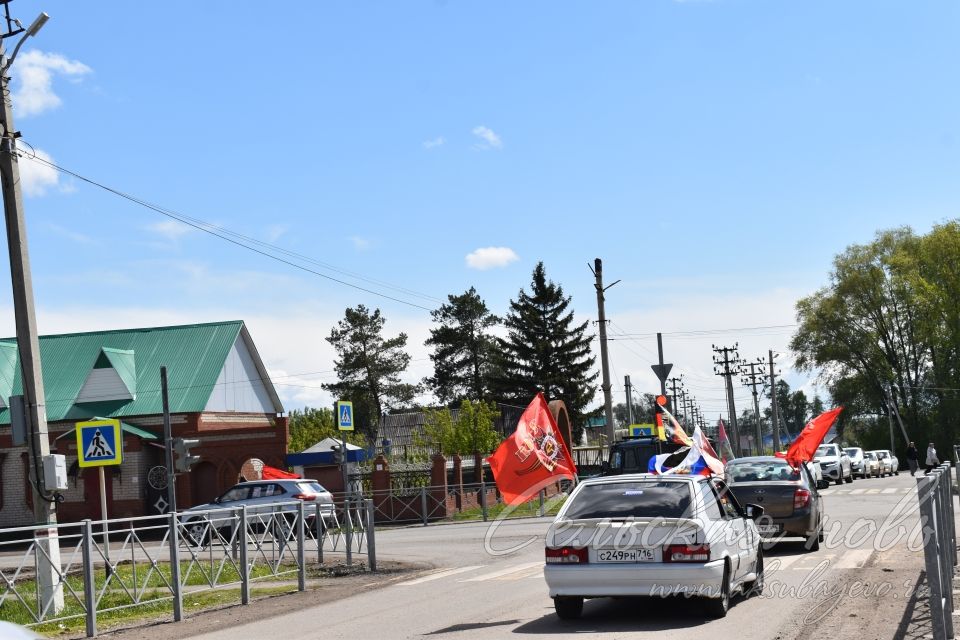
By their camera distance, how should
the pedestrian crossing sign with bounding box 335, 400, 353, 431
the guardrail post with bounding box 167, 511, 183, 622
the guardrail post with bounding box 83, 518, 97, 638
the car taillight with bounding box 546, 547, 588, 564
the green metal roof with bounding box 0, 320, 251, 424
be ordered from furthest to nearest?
the green metal roof with bounding box 0, 320, 251, 424 → the pedestrian crossing sign with bounding box 335, 400, 353, 431 → the guardrail post with bounding box 167, 511, 183, 622 → the guardrail post with bounding box 83, 518, 97, 638 → the car taillight with bounding box 546, 547, 588, 564

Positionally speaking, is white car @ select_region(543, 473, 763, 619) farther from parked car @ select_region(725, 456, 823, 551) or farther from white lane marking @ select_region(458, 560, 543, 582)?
parked car @ select_region(725, 456, 823, 551)

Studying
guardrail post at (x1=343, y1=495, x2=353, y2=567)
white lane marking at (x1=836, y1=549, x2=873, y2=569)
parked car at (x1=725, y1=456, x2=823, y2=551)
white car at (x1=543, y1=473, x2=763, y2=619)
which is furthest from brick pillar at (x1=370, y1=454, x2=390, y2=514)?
white car at (x1=543, y1=473, x2=763, y2=619)

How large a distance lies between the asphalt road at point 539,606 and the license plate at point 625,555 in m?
0.62

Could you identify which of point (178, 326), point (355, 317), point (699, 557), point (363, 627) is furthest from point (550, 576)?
point (355, 317)

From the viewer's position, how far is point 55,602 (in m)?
13.0

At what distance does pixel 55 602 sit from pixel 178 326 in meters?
39.2

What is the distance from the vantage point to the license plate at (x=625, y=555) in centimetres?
1015

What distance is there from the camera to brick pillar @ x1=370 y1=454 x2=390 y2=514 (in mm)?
37375

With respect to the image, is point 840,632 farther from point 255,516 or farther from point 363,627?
point 255,516

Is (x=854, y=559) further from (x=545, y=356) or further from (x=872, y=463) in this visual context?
(x=545, y=356)

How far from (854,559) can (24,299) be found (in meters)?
12.5

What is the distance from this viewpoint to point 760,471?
18203mm

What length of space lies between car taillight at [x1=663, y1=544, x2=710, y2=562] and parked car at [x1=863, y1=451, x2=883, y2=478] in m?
46.0

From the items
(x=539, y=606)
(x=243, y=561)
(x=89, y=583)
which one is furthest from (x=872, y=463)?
(x=89, y=583)
